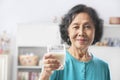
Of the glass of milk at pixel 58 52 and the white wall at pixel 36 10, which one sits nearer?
the glass of milk at pixel 58 52

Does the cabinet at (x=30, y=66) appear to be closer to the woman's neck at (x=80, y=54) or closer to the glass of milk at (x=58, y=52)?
the woman's neck at (x=80, y=54)

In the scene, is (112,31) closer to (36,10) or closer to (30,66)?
(36,10)

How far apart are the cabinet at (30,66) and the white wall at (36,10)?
5.5 inches

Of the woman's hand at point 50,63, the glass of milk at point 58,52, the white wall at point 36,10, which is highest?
the white wall at point 36,10

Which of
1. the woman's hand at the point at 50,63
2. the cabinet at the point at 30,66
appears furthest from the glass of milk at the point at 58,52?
the cabinet at the point at 30,66

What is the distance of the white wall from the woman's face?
220 cm

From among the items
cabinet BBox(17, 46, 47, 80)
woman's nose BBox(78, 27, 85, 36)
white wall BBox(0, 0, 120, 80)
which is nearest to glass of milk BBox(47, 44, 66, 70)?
woman's nose BBox(78, 27, 85, 36)

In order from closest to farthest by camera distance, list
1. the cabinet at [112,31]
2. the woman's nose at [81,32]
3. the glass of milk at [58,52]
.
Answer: the glass of milk at [58,52]
the woman's nose at [81,32]
the cabinet at [112,31]

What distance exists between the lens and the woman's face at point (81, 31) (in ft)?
3.51

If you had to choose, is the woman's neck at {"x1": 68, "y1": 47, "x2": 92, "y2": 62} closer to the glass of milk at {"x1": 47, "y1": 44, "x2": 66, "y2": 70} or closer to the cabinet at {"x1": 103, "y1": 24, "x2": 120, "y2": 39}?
the glass of milk at {"x1": 47, "y1": 44, "x2": 66, "y2": 70}

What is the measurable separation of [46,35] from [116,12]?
928 mm

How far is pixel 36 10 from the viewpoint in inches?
131

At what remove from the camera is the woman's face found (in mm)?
1069

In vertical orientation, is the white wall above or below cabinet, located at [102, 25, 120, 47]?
above
